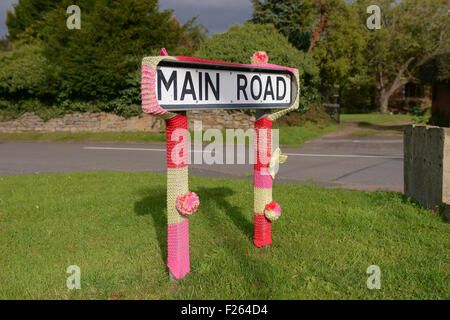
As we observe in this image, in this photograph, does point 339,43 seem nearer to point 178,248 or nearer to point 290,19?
point 290,19

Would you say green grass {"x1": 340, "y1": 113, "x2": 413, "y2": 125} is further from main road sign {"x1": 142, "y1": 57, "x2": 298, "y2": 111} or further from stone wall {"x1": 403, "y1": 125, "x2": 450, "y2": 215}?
main road sign {"x1": 142, "y1": 57, "x2": 298, "y2": 111}

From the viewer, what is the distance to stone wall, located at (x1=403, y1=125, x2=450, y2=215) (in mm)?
5031

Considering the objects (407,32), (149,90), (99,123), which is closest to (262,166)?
(149,90)

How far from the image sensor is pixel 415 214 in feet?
17.0

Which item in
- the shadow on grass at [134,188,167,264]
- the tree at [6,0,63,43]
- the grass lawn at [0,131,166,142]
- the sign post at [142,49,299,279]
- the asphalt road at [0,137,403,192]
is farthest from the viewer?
the tree at [6,0,63,43]

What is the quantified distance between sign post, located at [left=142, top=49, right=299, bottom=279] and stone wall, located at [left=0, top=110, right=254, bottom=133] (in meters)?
14.9

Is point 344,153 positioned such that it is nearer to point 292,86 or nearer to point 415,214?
point 415,214

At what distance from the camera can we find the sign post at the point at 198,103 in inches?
113

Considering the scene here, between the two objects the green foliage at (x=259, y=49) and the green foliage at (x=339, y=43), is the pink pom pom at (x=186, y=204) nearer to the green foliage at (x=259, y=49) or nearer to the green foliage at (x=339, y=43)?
the green foliage at (x=259, y=49)

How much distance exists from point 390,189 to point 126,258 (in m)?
5.01

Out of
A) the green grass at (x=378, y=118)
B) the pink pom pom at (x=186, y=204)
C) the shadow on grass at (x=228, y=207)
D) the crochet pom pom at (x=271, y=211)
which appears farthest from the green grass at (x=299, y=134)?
the pink pom pom at (x=186, y=204)

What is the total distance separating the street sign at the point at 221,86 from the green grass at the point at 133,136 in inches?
441

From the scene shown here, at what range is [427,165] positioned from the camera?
543cm

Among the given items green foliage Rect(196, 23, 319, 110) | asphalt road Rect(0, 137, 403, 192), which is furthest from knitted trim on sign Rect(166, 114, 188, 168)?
green foliage Rect(196, 23, 319, 110)
